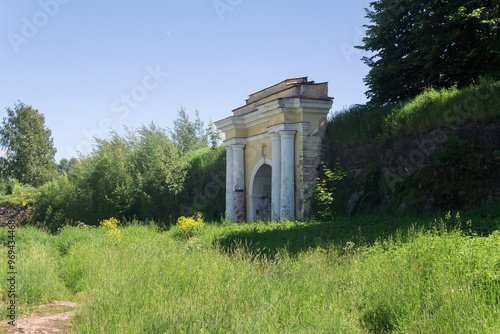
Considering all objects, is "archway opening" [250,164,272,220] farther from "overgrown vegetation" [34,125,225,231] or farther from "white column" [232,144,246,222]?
"overgrown vegetation" [34,125,225,231]

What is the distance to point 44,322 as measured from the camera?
15.8ft

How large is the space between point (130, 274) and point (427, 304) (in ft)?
13.2

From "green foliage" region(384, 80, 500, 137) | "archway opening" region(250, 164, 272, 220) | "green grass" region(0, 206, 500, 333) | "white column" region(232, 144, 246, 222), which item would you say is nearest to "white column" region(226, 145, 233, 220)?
"white column" region(232, 144, 246, 222)

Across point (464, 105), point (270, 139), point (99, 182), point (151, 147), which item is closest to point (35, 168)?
point (99, 182)

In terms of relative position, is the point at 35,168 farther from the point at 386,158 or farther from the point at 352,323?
the point at 352,323

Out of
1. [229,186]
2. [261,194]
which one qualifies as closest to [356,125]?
[261,194]

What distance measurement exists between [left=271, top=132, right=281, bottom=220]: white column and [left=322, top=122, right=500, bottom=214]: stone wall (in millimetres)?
1824

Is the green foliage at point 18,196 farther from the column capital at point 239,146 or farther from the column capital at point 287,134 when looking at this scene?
the column capital at point 287,134

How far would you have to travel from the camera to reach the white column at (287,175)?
12997 millimetres

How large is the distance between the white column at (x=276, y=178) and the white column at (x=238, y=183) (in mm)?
2810

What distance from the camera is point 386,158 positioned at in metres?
11.3

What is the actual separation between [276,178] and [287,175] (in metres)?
0.59

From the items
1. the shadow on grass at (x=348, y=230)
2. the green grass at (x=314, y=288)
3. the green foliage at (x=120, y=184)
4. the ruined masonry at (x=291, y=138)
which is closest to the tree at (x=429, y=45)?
the ruined masonry at (x=291, y=138)

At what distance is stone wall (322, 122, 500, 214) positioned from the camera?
8.41 m
